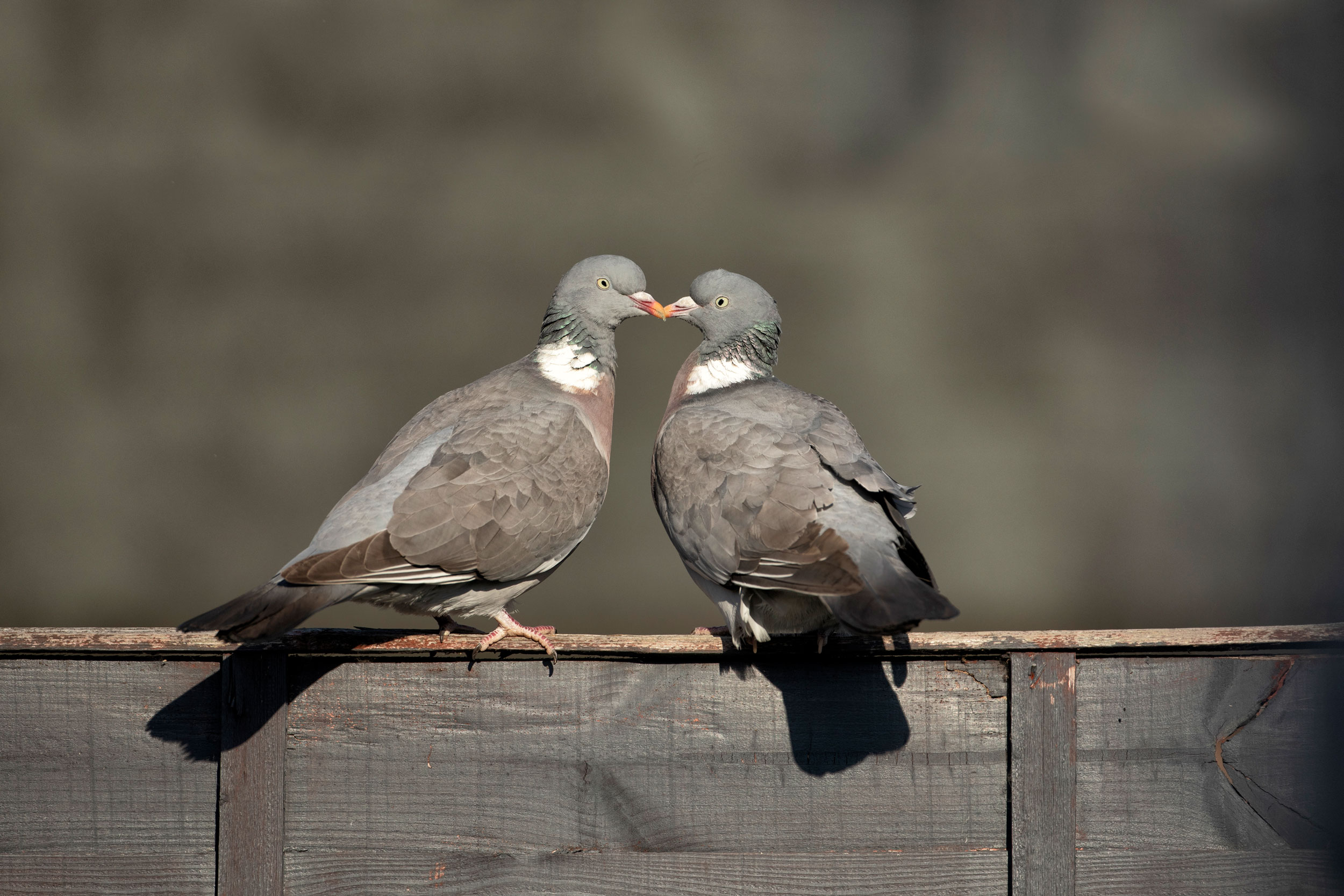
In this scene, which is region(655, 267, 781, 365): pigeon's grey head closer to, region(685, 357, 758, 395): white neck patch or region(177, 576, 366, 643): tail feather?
region(685, 357, 758, 395): white neck patch

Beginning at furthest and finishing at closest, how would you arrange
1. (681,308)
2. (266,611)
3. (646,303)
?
1. (681,308)
2. (646,303)
3. (266,611)

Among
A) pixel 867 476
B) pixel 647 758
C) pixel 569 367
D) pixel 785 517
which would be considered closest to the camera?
pixel 647 758

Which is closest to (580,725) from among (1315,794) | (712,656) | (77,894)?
(712,656)

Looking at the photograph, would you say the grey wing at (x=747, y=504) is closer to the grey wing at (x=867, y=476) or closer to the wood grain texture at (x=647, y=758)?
the grey wing at (x=867, y=476)

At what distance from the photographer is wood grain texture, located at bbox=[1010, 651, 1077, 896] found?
2.15 metres

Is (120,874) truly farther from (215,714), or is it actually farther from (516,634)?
(516,634)

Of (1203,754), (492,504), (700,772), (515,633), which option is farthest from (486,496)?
(1203,754)

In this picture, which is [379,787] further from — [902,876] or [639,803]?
[902,876]

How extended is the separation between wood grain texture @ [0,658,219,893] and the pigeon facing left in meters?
0.32

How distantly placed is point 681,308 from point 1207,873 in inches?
85.4

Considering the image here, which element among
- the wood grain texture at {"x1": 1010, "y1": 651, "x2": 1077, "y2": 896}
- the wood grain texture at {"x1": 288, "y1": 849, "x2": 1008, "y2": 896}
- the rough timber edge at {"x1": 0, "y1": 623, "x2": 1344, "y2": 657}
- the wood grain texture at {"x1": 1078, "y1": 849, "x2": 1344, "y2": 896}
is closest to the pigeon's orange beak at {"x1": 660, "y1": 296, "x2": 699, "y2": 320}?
the rough timber edge at {"x1": 0, "y1": 623, "x2": 1344, "y2": 657}

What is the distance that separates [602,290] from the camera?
333 cm

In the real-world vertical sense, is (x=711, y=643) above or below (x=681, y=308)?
below

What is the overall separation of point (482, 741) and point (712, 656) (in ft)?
1.69
